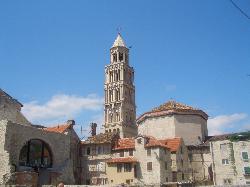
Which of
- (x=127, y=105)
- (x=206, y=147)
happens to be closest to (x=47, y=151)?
(x=206, y=147)

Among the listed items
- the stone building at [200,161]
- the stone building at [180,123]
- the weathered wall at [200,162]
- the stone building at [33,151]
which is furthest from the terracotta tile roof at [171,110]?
the stone building at [33,151]

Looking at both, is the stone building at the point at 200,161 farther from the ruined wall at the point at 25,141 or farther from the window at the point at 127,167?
the ruined wall at the point at 25,141

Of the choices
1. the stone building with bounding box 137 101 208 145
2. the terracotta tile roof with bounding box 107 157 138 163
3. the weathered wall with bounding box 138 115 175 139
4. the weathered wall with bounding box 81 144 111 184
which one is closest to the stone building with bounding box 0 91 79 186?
the weathered wall with bounding box 81 144 111 184

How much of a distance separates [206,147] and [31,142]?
92.7 ft

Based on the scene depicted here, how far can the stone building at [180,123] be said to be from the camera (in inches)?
2276

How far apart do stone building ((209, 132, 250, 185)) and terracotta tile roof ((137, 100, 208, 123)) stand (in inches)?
325

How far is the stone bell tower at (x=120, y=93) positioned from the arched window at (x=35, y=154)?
34.5 meters

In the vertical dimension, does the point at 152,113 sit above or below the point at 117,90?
below

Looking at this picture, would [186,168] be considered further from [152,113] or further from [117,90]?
[117,90]

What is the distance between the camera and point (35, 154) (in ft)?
168

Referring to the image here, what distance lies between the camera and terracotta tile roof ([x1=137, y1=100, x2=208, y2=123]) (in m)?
58.2

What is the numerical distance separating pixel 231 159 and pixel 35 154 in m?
29.4

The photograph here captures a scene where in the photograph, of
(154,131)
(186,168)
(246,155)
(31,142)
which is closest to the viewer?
(246,155)

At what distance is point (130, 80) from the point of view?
95.8m
